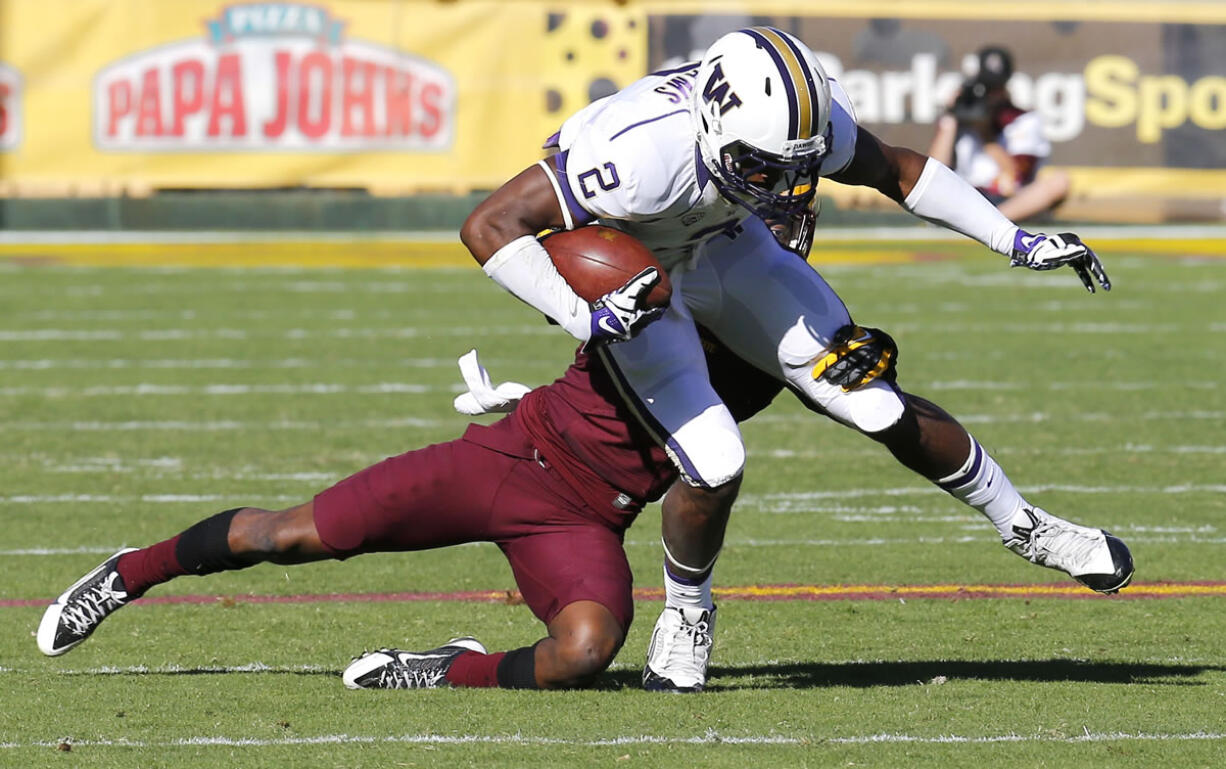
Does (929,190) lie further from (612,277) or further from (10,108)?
(10,108)

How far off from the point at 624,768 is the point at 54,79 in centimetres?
1464

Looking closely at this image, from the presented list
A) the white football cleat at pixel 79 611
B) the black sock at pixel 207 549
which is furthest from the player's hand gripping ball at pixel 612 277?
the white football cleat at pixel 79 611

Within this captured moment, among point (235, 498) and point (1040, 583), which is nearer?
point (1040, 583)

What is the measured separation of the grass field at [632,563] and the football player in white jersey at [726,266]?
1.33 feet

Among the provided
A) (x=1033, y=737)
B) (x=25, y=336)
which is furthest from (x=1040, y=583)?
(x=25, y=336)

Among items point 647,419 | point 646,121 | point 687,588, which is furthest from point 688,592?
point 646,121

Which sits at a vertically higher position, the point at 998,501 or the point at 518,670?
the point at 998,501

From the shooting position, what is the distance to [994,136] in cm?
1544

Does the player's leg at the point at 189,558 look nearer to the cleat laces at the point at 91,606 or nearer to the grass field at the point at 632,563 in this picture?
the cleat laces at the point at 91,606

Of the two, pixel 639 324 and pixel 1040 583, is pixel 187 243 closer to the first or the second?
pixel 1040 583

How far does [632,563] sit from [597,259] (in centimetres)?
217

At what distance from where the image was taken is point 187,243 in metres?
17.0

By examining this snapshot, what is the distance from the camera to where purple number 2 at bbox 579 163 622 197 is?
472 cm

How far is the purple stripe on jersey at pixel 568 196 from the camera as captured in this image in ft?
15.8
